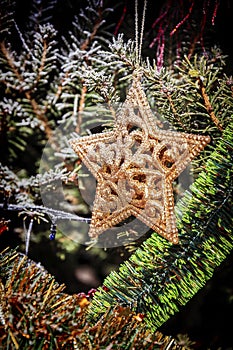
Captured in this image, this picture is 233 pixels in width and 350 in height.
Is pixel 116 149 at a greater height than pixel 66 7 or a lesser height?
lesser

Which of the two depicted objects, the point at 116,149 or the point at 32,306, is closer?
the point at 32,306

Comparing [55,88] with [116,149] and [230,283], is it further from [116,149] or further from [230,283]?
[230,283]

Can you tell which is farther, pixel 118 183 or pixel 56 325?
pixel 118 183

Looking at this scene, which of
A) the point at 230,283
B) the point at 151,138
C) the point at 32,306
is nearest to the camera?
the point at 32,306

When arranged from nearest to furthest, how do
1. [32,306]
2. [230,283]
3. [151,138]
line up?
[32,306] → [151,138] → [230,283]

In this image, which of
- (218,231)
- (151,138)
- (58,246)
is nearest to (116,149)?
(151,138)

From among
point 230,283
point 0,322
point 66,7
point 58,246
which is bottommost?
point 230,283
